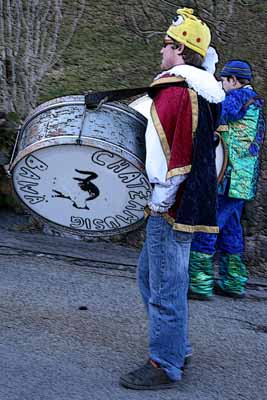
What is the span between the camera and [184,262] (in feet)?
14.5

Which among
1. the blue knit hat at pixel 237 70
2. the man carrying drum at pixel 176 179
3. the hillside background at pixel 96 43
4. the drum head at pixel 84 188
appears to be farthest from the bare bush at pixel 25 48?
the man carrying drum at pixel 176 179

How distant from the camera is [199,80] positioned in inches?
168

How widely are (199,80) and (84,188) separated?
0.74 meters

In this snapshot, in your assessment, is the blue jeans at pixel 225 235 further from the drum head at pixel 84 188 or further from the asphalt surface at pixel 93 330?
the drum head at pixel 84 188

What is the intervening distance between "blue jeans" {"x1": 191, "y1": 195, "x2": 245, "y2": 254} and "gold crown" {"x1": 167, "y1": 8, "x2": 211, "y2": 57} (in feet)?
5.69

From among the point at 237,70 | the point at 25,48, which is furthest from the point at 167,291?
the point at 25,48

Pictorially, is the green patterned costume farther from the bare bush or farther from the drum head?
the bare bush

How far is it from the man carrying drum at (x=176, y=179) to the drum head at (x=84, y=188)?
0.55 ft

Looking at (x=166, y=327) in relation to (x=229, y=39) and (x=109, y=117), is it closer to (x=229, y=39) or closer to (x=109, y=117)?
(x=109, y=117)

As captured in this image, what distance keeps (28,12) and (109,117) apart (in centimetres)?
449

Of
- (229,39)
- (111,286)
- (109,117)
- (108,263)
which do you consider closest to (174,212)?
(109,117)

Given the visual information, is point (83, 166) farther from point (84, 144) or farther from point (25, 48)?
point (25, 48)

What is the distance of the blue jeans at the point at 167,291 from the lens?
438 centimetres

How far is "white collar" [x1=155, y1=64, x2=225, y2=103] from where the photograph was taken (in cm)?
426
